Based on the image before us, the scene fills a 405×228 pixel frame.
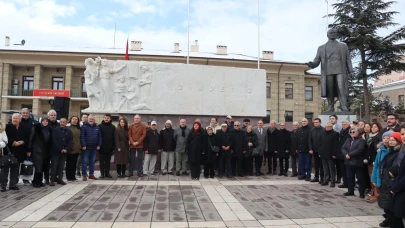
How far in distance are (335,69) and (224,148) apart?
4256 millimetres

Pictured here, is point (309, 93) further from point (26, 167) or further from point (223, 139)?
point (26, 167)

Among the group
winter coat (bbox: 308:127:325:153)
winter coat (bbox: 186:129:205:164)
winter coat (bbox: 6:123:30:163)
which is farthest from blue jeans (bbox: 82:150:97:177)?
winter coat (bbox: 308:127:325:153)

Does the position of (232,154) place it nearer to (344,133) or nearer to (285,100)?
(344,133)

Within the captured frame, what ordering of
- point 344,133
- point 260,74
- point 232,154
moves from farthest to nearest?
point 260,74
point 232,154
point 344,133

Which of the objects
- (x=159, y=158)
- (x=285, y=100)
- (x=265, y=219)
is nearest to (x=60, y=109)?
(x=159, y=158)

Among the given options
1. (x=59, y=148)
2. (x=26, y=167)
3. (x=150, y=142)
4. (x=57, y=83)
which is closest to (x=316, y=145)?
(x=150, y=142)

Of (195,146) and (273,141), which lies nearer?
(195,146)

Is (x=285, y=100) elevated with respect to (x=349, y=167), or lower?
elevated

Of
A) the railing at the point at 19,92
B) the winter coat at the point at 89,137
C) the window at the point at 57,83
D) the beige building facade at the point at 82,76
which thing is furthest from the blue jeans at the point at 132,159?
the railing at the point at 19,92

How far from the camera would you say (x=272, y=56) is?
3662 cm

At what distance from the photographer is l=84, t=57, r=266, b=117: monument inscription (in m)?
11.0

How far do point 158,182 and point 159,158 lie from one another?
7.32ft

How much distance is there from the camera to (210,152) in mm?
8594

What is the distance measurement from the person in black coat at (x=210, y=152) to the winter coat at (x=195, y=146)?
0.15m
